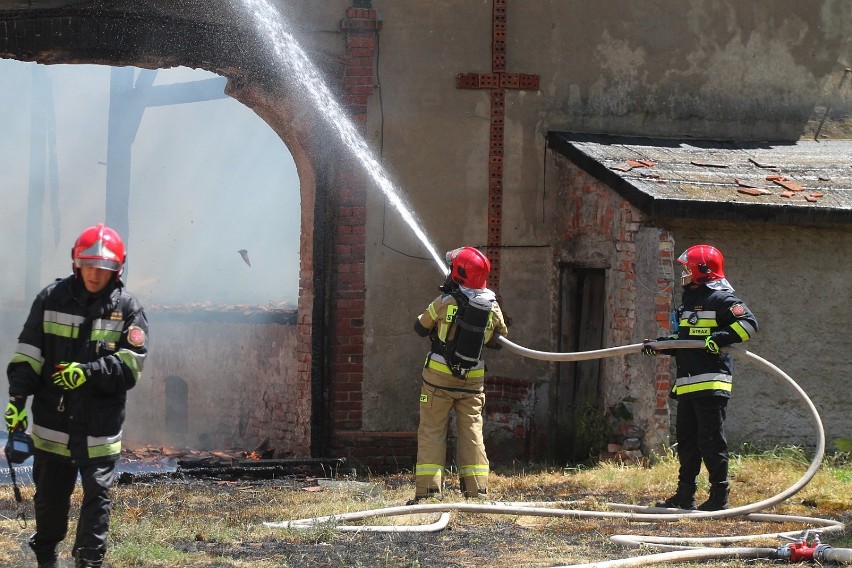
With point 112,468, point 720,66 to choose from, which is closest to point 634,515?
point 112,468

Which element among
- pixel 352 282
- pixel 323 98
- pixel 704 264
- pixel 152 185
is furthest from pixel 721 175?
pixel 152 185

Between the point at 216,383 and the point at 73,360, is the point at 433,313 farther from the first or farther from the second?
the point at 216,383

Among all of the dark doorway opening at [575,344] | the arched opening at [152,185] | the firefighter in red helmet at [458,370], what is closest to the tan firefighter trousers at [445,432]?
the firefighter in red helmet at [458,370]

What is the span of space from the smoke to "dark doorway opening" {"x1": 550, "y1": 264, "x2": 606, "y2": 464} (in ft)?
45.7

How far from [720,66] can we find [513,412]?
429cm

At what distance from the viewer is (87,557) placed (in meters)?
5.82

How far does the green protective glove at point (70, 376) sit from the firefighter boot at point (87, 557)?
804 mm

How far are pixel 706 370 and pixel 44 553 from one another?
4752 mm

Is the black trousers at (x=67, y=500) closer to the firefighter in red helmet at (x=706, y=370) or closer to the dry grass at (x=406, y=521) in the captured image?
the dry grass at (x=406, y=521)

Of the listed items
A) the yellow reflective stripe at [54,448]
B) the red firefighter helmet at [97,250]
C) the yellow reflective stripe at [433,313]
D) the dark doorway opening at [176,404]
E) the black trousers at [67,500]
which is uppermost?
the red firefighter helmet at [97,250]

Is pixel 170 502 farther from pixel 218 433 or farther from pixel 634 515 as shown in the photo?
pixel 218 433

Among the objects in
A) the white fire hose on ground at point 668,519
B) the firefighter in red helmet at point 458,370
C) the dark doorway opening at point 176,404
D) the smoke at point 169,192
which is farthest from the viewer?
the smoke at point 169,192

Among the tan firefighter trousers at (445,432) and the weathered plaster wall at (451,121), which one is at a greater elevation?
the weathered plaster wall at (451,121)

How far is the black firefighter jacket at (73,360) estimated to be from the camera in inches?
231
